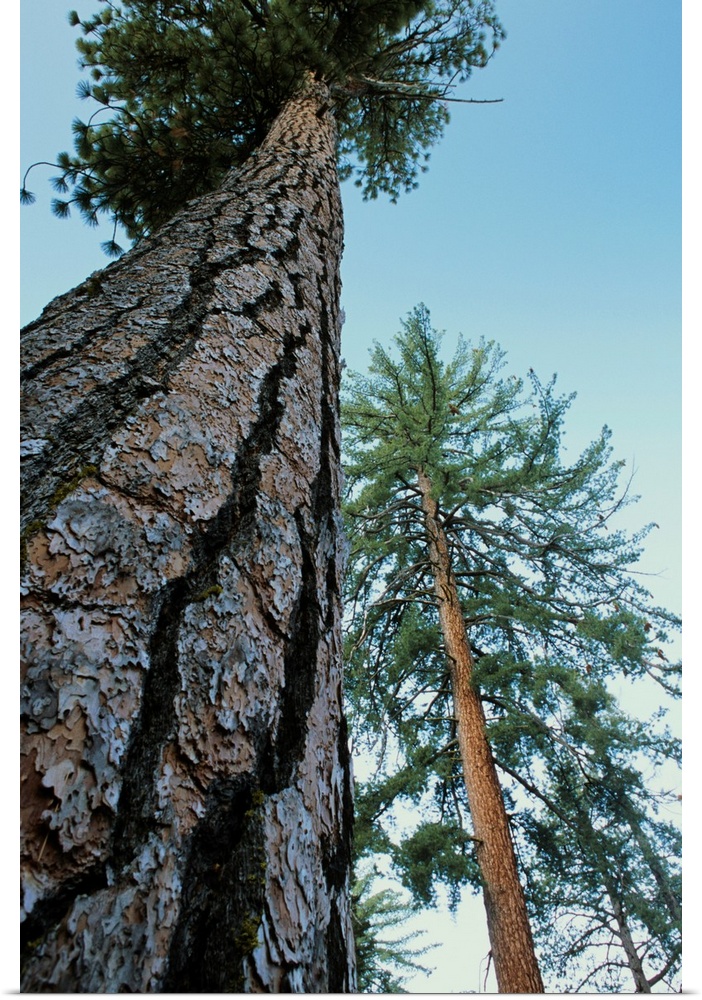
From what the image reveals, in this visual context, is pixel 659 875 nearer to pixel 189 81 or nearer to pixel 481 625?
pixel 481 625

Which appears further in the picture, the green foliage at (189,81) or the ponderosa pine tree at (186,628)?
the green foliage at (189,81)

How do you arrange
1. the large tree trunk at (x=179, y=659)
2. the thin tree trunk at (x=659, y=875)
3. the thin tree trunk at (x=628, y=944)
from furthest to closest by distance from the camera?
the thin tree trunk at (x=659, y=875) → the thin tree trunk at (x=628, y=944) → the large tree trunk at (x=179, y=659)

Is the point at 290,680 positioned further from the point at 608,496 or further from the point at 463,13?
the point at 608,496

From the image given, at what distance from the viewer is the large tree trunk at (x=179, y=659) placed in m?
0.40

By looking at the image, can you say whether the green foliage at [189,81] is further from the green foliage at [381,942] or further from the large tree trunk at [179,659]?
the green foliage at [381,942]

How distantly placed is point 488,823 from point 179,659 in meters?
4.76

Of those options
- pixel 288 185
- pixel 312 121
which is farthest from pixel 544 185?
pixel 288 185

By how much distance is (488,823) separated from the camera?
448cm

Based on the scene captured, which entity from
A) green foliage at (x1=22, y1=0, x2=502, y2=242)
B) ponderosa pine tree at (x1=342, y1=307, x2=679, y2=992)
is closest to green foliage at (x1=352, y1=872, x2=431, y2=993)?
ponderosa pine tree at (x1=342, y1=307, x2=679, y2=992)

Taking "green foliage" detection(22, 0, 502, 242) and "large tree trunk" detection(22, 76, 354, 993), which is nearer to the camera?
"large tree trunk" detection(22, 76, 354, 993)

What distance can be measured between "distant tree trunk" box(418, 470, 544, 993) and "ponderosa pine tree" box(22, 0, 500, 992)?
4227 millimetres

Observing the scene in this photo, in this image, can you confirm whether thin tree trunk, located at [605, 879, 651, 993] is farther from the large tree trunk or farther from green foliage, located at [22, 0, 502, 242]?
green foliage, located at [22, 0, 502, 242]

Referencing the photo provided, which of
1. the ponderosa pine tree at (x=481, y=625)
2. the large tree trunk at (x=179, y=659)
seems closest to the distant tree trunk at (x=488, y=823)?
the ponderosa pine tree at (x=481, y=625)

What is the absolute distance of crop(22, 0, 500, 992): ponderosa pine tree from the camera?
402 mm
